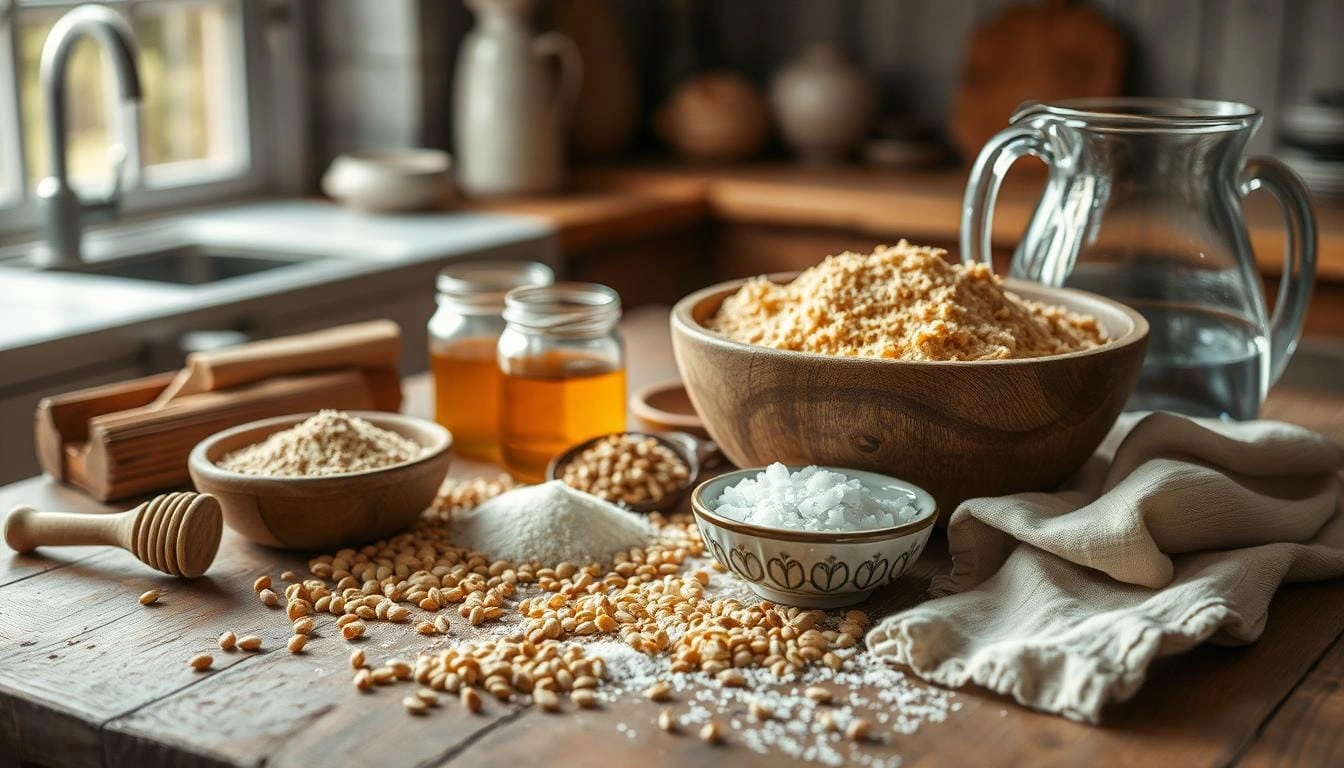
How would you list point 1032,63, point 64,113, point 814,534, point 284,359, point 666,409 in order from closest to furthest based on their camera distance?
point 814,534 → point 284,359 → point 666,409 → point 64,113 → point 1032,63

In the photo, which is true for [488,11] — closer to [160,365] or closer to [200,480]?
[160,365]

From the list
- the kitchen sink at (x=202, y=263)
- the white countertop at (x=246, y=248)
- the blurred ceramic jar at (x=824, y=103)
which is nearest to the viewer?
the white countertop at (x=246, y=248)

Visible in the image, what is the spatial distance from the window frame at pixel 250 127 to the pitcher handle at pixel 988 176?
5.70 feet

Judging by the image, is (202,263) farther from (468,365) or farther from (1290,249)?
(1290,249)

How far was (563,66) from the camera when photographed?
2.98m

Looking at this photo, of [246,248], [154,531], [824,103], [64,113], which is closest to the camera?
[154,531]

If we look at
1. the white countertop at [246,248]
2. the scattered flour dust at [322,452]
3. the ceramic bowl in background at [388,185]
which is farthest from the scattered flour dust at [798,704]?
the ceramic bowl in background at [388,185]

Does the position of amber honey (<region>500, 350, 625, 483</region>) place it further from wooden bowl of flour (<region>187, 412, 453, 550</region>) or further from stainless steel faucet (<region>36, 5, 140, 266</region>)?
stainless steel faucet (<region>36, 5, 140, 266</region>)

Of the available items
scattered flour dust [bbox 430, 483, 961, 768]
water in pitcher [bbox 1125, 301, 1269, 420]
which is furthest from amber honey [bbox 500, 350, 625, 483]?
water in pitcher [bbox 1125, 301, 1269, 420]

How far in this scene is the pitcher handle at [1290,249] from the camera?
1.28m

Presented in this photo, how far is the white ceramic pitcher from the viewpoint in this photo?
2.88 metres

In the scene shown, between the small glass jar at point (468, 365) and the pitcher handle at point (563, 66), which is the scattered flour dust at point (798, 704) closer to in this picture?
the small glass jar at point (468, 365)

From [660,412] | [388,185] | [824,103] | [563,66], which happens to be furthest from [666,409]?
[824,103]

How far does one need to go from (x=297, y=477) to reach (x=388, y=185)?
1726mm
